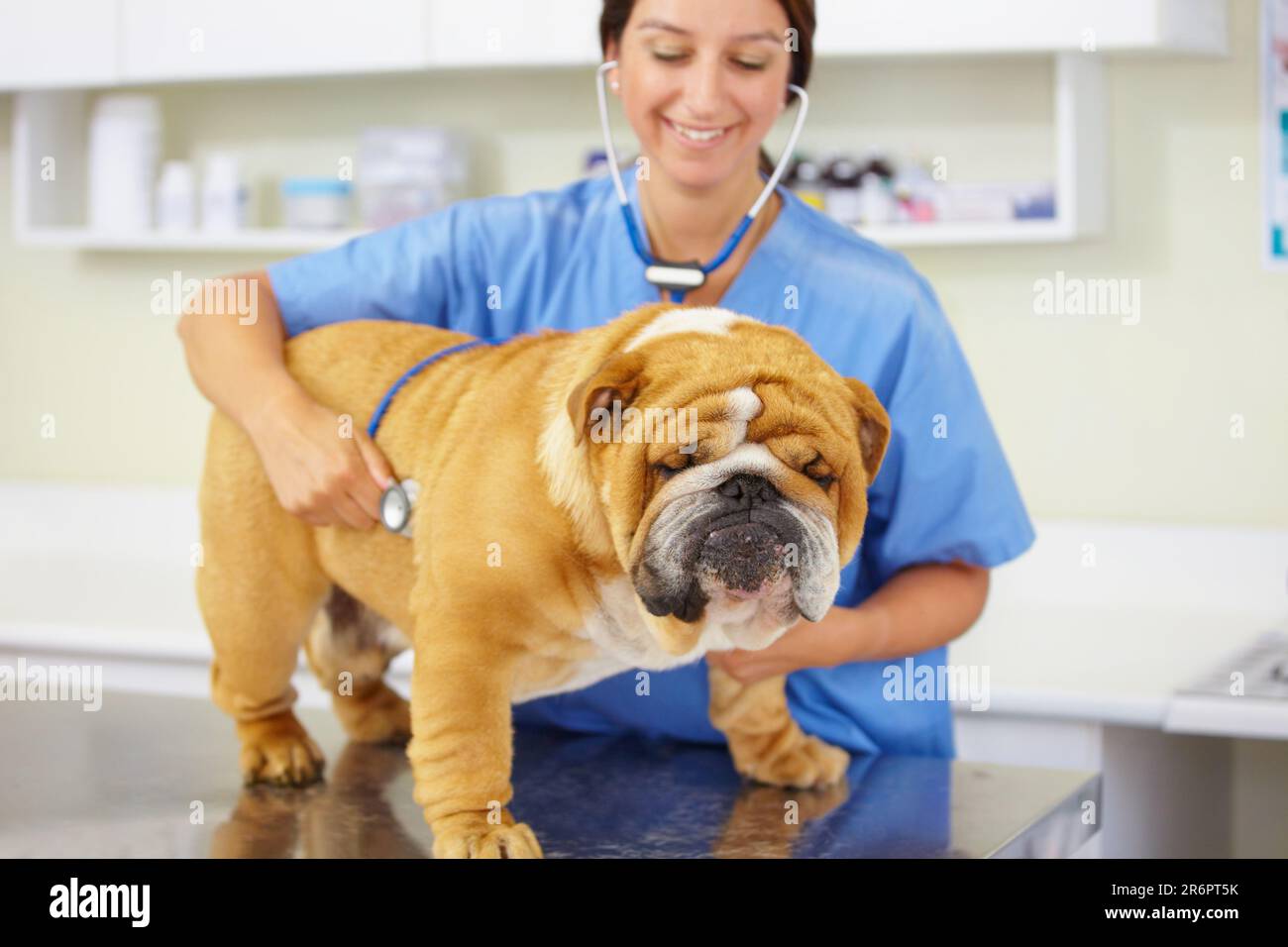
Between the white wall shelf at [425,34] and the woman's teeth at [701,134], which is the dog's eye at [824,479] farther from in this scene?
the white wall shelf at [425,34]

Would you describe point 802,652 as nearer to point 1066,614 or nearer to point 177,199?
point 1066,614

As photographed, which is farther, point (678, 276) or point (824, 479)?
point (678, 276)

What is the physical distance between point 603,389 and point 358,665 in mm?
602

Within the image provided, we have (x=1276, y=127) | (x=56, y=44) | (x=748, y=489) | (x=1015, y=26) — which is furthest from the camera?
(x=56, y=44)

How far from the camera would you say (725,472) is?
1029 millimetres

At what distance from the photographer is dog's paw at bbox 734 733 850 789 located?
1448mm

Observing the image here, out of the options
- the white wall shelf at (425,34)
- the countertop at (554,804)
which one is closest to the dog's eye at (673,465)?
the countertop at (554,804)

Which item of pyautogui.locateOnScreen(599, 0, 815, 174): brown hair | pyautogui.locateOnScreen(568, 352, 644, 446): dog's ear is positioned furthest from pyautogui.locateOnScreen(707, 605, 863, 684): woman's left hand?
pyautogui.locateOnScreen(599, 0, 815, 174): brown hair

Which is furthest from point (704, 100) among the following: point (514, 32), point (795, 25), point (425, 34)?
point (425, 34)

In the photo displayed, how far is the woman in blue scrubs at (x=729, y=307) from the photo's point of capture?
136cm

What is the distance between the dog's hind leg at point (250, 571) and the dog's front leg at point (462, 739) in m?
0.25
